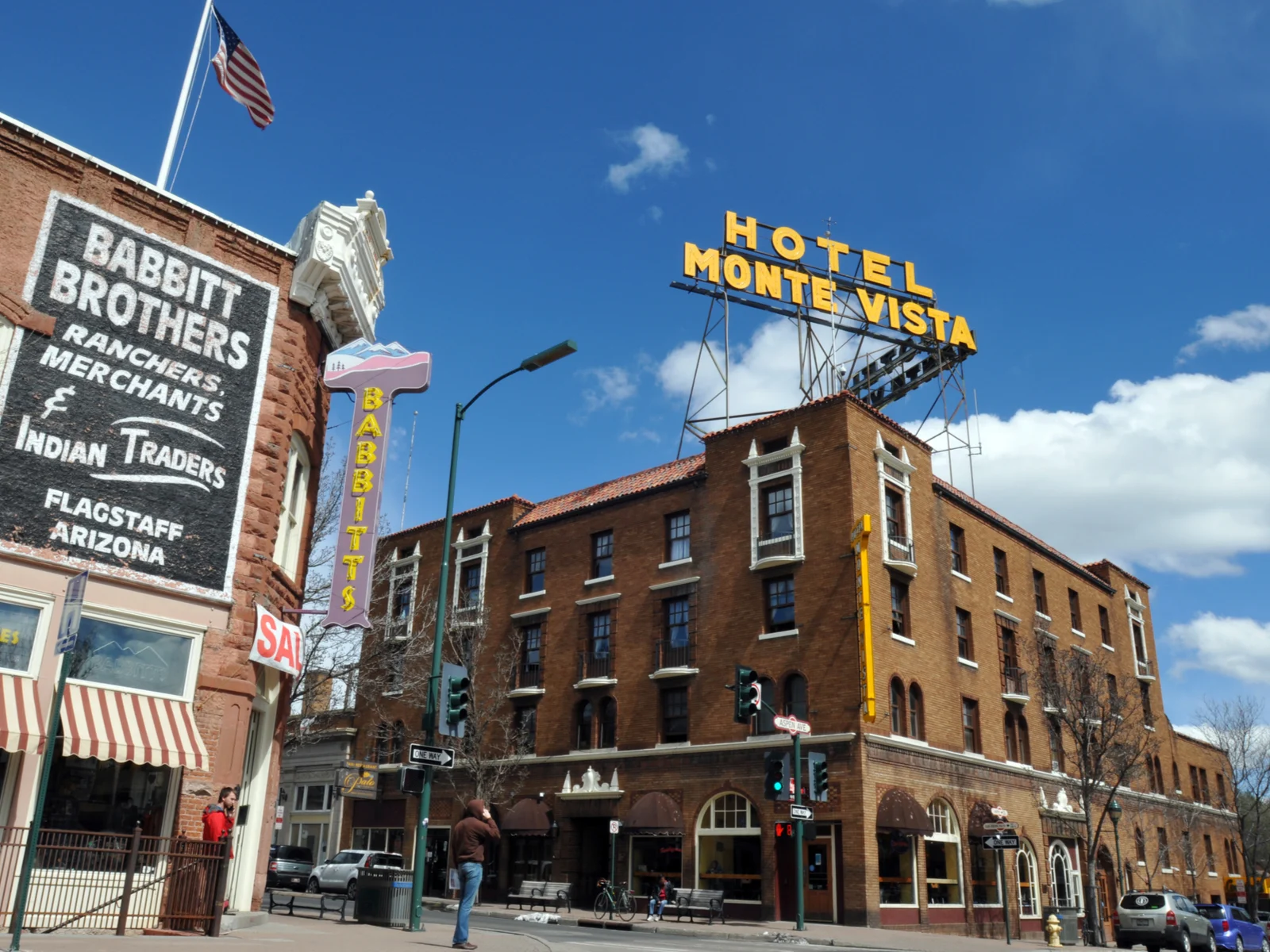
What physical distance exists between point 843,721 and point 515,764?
48.2 ft

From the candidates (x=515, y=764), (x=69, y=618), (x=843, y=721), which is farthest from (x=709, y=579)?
(x=69, y=618)

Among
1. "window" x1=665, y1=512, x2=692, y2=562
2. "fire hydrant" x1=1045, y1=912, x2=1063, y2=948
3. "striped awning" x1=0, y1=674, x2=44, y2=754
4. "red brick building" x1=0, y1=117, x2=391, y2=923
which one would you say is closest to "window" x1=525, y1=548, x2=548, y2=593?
"window" x1=665, y1=512, x2=692, y2=562

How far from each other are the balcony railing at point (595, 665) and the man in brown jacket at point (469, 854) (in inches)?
987

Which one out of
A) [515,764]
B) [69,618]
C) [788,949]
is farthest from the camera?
[515,764]

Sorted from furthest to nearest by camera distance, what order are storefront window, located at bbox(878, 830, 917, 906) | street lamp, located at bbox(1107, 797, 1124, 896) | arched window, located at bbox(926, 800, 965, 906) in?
street lamp, located at bbox(1107, 797, 1124, 896), arched window, located at bbox(926, 800, 965, 906), storefront window, located at bbox(878, 830, 917, 906)

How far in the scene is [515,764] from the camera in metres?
41.5

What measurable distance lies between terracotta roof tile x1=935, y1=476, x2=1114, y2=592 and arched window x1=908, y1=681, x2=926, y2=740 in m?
8.07

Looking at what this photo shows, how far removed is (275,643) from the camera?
18688mm

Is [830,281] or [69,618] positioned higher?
[830,281]

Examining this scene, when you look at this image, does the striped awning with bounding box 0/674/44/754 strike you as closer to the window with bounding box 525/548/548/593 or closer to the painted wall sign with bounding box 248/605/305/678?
the painted wall sign with bounding box 248/605/305/678

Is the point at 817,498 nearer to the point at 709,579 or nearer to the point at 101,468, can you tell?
the point at 709,579

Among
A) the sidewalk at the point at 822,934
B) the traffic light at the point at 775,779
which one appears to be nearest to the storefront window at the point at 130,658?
the sidewalk at the point at 822,934

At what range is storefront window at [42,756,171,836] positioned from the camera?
1563 centimetres

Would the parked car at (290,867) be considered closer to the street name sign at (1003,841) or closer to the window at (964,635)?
the street name sign at (1003,841)
